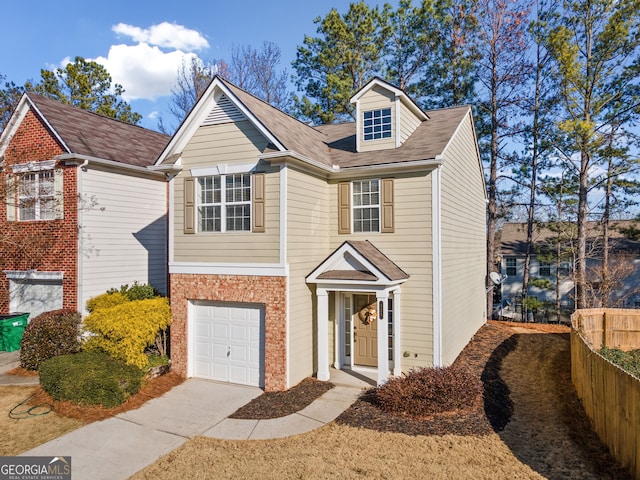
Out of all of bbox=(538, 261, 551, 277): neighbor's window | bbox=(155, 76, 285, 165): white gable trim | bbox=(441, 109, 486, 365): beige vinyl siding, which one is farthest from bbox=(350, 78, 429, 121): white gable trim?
bbox=(538, 261, 551, 277): neighbor's window

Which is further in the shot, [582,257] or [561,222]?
[561,222]

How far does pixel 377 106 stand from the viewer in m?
13.0

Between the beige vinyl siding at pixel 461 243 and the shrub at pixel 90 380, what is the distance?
8.23 m

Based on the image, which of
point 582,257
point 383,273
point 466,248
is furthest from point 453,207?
point 582,257

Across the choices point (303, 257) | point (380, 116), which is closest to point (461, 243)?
point (380, 116)

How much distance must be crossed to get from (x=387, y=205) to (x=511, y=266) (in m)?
25.2

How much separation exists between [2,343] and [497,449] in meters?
15.0

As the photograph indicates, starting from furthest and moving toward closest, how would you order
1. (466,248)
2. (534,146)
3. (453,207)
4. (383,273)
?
(534,146), (466,248), (453,207), (383,273)

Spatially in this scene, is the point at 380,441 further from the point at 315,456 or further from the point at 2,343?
the point at 2,343

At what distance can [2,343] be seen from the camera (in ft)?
45.4

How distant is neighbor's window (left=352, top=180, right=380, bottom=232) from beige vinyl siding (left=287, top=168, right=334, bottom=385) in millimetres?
1026

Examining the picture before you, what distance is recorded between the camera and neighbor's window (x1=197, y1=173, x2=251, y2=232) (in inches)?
443

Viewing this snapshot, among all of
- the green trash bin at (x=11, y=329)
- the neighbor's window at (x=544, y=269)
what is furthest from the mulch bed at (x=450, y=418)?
the neighbor's window at (x=544, y=269)

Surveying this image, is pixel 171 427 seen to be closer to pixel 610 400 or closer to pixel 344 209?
pixel 344 209
